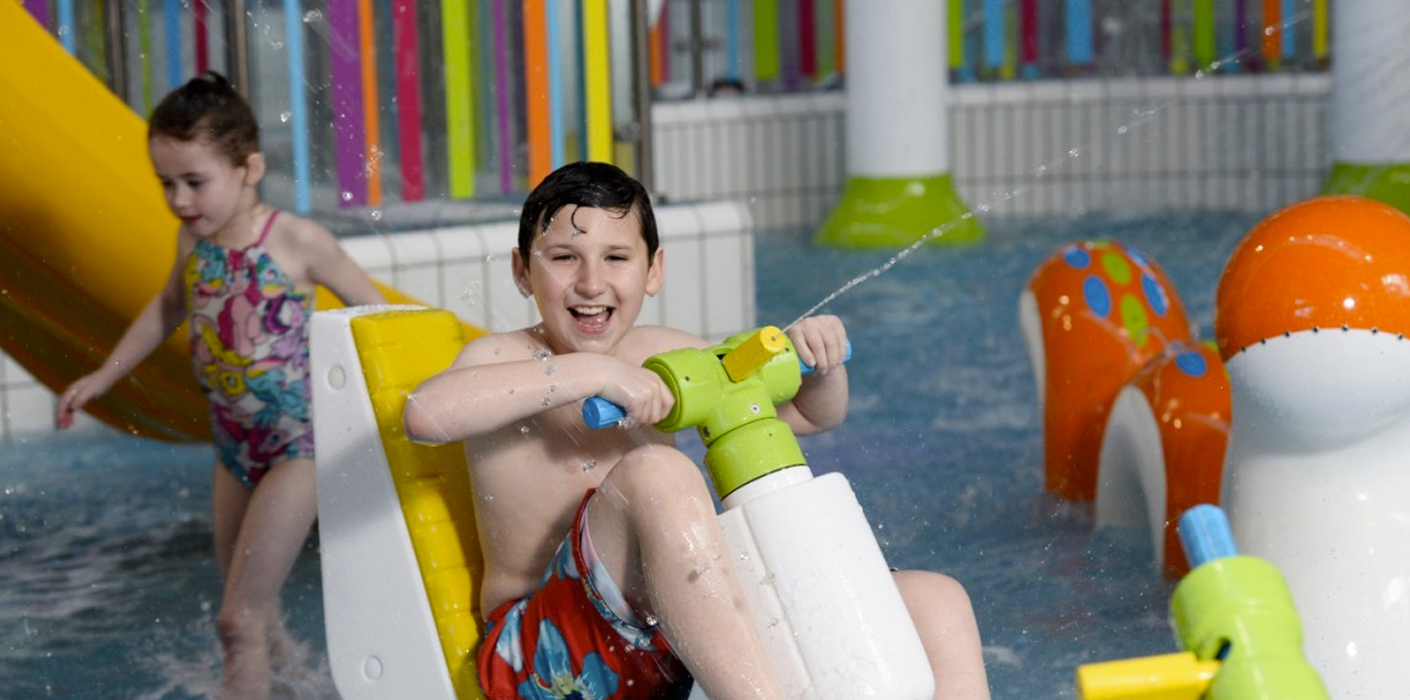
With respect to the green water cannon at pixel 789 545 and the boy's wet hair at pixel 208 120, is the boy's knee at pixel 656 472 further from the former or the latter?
the boy's wet hair at pixel 208 120

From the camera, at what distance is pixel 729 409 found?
1.42 m

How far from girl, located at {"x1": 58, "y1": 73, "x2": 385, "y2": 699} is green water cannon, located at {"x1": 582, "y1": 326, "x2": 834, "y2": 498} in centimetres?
86

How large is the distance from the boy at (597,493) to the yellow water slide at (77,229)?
997mm

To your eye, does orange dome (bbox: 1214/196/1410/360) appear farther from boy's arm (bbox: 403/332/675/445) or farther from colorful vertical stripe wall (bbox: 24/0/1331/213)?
colorful vertical stripe wall (bbox: 24/0/1331/213)

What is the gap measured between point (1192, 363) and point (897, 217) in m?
2.95

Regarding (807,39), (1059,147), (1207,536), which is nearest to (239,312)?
(1207,536)

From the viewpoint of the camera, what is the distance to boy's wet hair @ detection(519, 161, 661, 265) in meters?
1.55

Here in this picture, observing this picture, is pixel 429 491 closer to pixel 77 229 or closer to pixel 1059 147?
pixel 77 229

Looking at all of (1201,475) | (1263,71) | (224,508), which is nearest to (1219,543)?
(1201,475)

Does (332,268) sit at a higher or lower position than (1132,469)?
higher

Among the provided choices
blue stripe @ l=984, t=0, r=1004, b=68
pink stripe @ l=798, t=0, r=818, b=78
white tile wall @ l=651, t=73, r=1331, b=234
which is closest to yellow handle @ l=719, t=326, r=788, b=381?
white tile wall @ l=651, t=73, r=1331, b=234

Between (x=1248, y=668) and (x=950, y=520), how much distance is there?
1.26 m

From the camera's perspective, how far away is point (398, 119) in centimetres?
344

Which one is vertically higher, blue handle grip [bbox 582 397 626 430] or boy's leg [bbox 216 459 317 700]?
blue handle grip [bbox 582 397 626 430]
